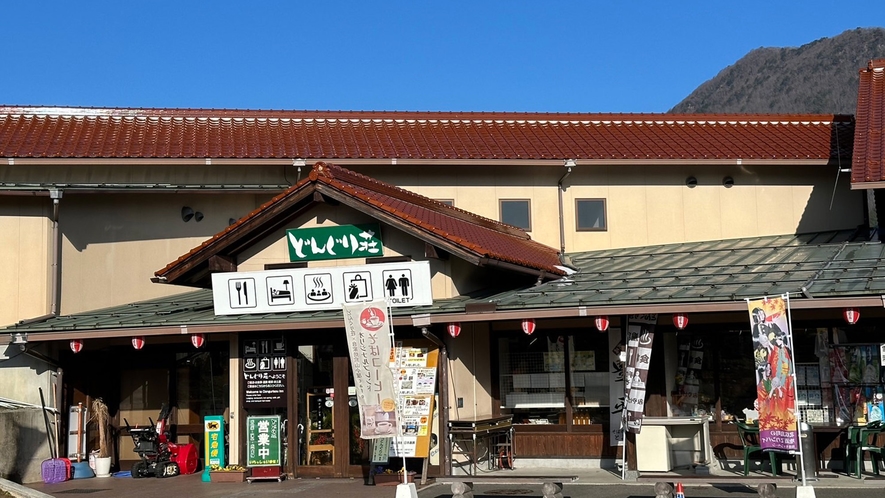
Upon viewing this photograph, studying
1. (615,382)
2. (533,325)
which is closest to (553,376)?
(615,382)

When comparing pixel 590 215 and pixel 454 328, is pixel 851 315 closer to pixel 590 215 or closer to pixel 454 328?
pixel 454 328

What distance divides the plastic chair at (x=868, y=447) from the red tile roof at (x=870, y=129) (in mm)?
4339

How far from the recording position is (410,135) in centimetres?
2103

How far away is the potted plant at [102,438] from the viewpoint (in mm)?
17703

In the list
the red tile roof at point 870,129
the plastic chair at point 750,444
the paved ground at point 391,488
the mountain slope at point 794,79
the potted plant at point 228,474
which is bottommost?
the paved ground at point 391,488

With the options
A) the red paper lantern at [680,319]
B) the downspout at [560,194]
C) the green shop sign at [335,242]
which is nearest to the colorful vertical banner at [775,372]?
the red paper lantern at [680,319]

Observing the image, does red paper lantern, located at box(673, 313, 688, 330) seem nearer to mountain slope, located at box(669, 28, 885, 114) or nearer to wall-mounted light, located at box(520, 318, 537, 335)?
wall-mounted light, located at box(520, 318, 537, 335)

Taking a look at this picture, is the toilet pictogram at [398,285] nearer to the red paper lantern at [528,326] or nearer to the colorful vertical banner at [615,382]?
the red paper lantern at [528,326]

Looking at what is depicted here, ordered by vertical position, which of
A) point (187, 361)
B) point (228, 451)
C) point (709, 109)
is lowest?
point (228, 451)

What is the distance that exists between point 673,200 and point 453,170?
4.57 metres

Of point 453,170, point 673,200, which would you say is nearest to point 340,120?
point 453,170

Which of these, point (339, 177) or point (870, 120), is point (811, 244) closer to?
point (870, 120)

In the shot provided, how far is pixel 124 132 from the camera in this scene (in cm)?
2064

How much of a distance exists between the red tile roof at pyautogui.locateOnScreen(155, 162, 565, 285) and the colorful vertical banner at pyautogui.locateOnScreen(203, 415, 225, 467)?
2466 mm
